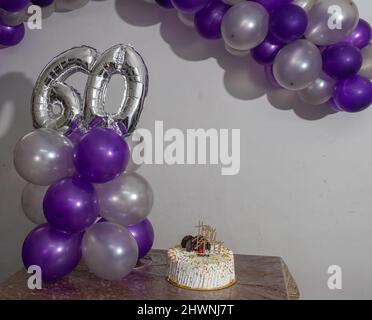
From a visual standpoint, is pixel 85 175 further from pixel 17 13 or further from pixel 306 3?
pixel 306 3

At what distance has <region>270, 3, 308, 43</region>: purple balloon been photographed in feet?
5.65

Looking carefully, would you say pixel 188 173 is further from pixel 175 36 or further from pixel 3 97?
pixel 3 97

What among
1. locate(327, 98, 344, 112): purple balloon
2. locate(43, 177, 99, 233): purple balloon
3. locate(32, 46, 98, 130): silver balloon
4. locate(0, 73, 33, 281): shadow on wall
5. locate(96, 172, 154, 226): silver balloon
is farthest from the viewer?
locate(0, 73, 33, 281): shadow on wall

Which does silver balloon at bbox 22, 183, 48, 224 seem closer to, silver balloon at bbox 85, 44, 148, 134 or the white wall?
silver balloon at bbox 85, 44, 148, 134

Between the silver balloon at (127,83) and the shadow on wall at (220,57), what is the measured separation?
21.2 inches

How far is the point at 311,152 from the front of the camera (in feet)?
6.93

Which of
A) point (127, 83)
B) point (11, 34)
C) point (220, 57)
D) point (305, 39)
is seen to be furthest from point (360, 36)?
point (11, 34)

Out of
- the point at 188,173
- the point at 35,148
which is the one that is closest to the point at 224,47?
the point at 188,173

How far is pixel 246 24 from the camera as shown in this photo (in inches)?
69.2

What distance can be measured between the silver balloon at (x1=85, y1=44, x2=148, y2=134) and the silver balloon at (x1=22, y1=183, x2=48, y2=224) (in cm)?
29

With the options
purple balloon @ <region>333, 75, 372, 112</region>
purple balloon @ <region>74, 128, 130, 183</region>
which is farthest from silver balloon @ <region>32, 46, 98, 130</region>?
purple balloon @ <region>333, 75, 372, 112</region>

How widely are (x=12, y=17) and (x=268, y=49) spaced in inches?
40.3

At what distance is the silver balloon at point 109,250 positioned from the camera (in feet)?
4.94

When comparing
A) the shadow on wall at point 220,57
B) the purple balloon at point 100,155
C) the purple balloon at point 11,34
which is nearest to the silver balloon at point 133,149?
the purple balloon at point 100,155
